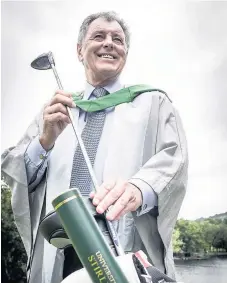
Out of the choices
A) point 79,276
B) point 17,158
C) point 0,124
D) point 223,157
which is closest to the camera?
point 79,276

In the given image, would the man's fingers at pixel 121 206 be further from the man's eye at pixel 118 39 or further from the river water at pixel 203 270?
the man's eye at pixel 118 39

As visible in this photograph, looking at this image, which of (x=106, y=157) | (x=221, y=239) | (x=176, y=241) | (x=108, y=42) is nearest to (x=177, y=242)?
(x=176, y=241)

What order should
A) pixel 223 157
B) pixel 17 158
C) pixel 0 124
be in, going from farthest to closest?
pixel 0 124, pixel 223 157, pixel 17 158

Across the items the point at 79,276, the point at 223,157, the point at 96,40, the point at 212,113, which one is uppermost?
the point at 96,40

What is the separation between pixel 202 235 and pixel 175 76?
0.38 m

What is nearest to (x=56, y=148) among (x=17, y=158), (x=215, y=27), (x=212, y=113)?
(x=17, y=158)

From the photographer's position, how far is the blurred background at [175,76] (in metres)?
0.98

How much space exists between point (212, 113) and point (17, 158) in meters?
0.46

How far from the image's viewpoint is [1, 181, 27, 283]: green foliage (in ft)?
3.43

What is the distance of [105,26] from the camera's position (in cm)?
96

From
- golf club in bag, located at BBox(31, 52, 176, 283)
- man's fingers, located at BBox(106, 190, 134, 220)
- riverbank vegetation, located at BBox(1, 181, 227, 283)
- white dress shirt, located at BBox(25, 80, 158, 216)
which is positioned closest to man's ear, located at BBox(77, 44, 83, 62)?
white dress shirt, located at BBox(25, 80, 158, 216)

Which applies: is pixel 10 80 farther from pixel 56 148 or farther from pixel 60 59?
pixel 56 148

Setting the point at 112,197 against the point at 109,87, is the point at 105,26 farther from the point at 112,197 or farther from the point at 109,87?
the point at 112,197

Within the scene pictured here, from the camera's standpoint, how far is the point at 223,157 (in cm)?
102
